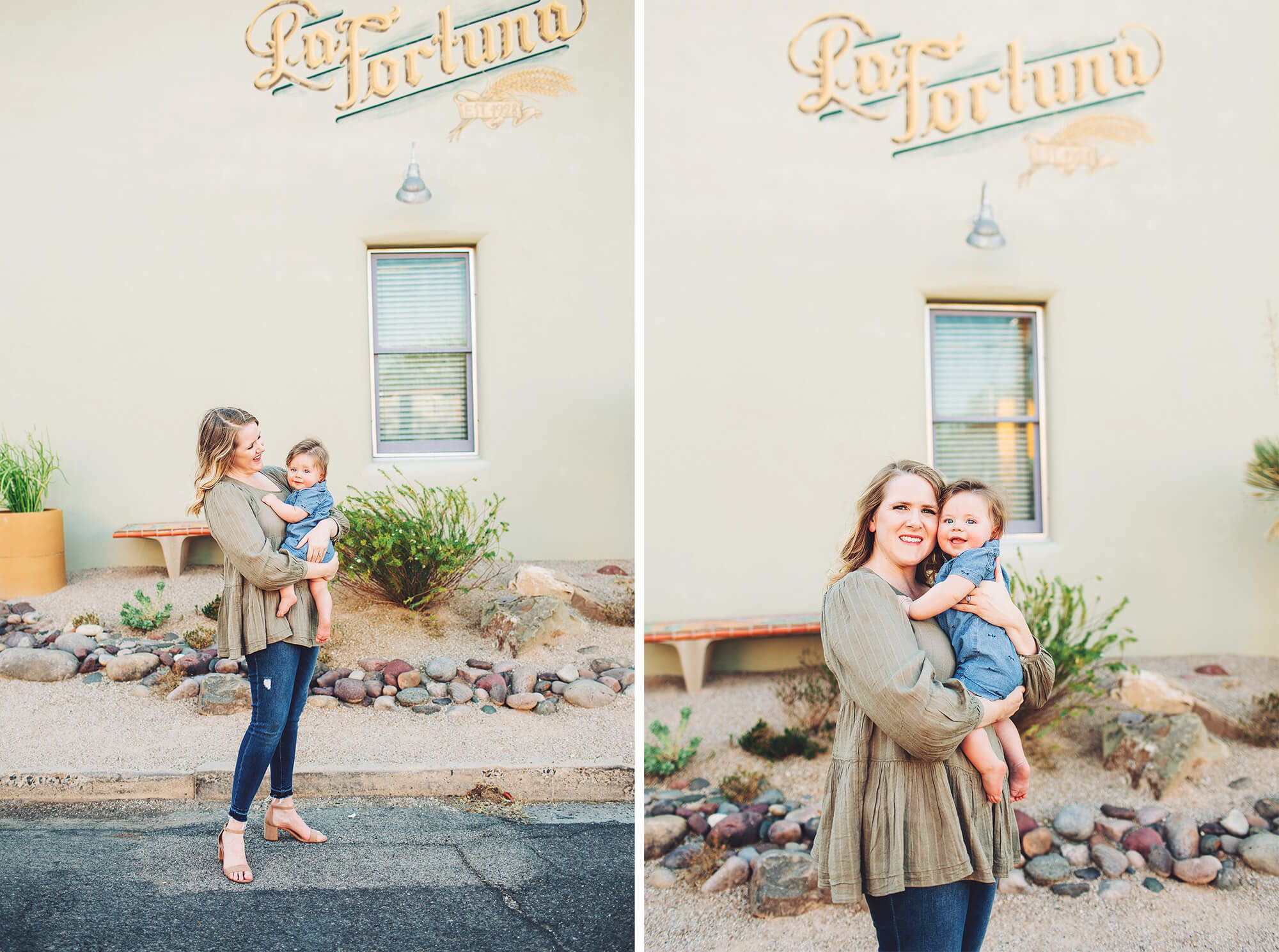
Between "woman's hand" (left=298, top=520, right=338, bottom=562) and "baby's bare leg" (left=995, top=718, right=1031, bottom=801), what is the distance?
1.95m

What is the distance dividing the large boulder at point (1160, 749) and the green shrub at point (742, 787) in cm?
128

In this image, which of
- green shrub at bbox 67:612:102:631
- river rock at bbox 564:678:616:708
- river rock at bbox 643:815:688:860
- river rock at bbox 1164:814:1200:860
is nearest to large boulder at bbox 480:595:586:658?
river rock at bbox 564:678:616:708

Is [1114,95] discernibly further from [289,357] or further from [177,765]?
[177,765]

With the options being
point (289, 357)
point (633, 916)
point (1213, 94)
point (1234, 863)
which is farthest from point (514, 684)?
point (1213, 94)

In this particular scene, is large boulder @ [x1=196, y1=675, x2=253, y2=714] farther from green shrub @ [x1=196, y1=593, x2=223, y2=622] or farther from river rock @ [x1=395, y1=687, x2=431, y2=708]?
river rock @ [x1=395, y1=687, x2=431, y2=708]

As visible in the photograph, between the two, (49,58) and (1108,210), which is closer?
(49,58)

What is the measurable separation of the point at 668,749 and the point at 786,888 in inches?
25.7

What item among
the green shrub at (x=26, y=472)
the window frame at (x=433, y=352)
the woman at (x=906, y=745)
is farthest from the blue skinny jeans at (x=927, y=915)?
the green shrub at (x=26, y=472)

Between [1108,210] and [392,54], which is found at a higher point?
[392,54]

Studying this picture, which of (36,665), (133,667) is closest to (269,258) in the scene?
(133,667)

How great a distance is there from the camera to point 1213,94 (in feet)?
10.8

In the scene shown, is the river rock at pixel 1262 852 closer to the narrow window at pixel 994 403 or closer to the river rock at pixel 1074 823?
the river rock at pixel 1074 823

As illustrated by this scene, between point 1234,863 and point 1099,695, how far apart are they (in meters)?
0.67

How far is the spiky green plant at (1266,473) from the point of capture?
3.28 m
